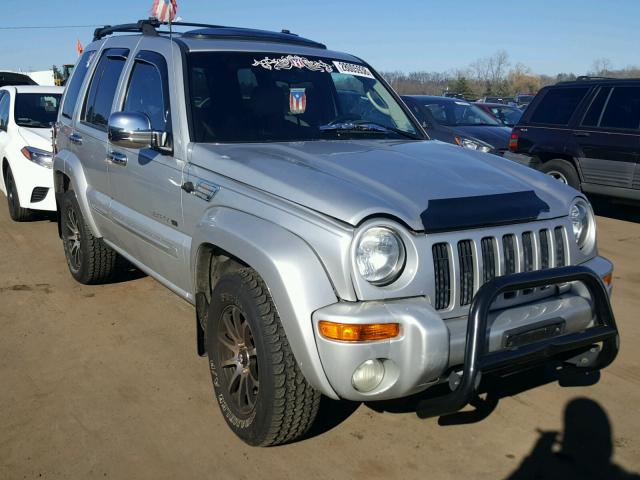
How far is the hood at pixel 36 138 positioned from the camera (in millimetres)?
7793

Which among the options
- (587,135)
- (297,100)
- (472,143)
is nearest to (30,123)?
(297,100)

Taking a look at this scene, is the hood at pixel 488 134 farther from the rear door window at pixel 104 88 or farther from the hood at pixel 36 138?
the rear door window at pixel 104 88

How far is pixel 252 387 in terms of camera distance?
3135mm

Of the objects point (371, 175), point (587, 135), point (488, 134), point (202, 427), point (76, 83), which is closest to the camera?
point (371, 175)

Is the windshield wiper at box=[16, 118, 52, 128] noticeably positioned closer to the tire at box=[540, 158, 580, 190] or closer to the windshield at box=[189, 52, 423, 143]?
the windshield at box=[189, 52, 423, 143]

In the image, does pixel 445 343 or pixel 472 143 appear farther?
pixel 472 143

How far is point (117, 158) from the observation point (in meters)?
4.44

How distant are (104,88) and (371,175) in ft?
9.22

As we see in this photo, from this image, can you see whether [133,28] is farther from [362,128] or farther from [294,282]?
[294,282]

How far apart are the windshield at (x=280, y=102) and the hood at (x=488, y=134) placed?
225 inches

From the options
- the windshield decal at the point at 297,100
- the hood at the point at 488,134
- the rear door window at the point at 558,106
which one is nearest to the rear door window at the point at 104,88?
the windshield decal at the point at 297,100

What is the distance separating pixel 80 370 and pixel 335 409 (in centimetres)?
164

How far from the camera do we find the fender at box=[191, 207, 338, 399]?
2.61 meters

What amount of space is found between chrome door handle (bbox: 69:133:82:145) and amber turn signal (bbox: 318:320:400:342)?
11.4 ft
